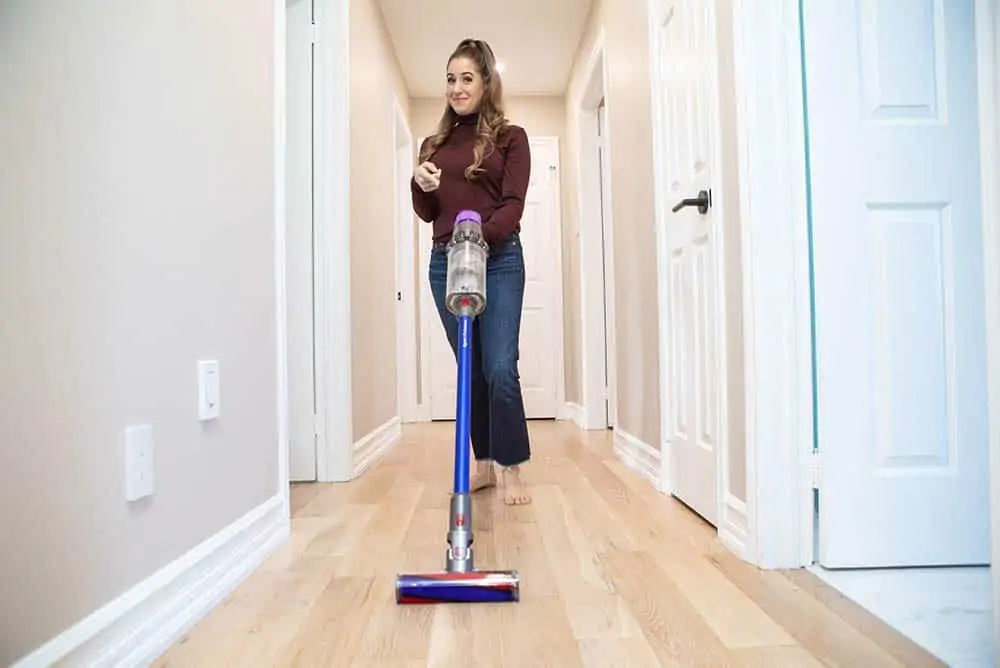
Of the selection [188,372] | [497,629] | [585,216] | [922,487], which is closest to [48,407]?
[188,372]

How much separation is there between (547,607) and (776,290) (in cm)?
81

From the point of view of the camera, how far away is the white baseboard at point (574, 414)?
14.7ft

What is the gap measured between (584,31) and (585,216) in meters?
1.08

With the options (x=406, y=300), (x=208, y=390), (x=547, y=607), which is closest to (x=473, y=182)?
(x=208, y=390)

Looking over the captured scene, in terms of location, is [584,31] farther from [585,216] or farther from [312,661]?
[312,661]

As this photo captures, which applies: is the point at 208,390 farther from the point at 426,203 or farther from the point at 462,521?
the point at 426,203

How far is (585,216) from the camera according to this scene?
14.4 feet

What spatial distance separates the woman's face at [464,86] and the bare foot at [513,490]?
3.71 feet

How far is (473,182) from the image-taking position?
2.20m

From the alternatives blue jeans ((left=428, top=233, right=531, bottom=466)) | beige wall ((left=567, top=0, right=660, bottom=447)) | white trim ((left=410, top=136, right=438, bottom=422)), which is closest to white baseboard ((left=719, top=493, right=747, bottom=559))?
blue jeans ((left=428, top=233, right=531, bottom=466))

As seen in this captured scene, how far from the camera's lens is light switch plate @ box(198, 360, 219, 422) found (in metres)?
1.34

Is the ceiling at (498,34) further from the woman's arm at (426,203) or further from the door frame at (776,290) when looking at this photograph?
the door frame at (776,290)

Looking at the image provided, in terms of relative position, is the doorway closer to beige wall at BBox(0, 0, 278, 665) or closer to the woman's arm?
the woman's arm

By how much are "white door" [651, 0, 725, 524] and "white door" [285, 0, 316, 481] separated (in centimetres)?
127
